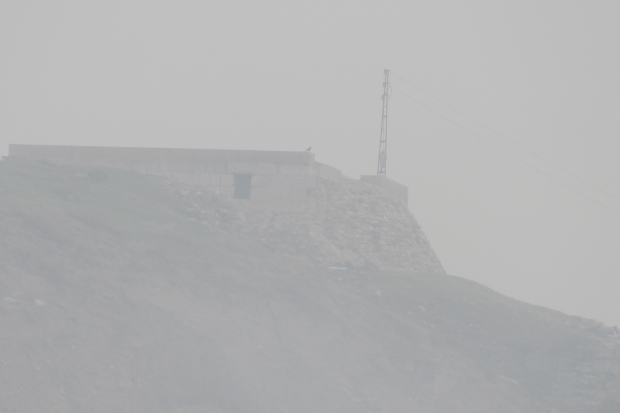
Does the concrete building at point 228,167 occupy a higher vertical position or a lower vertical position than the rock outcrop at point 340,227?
higher

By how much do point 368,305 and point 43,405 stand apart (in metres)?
10.1

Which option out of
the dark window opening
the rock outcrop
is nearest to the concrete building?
the dark window opening

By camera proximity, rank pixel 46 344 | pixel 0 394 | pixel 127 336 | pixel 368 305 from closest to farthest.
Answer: pixel 0 394
pixel 46 344
pixel 127 336
pixel 368 305

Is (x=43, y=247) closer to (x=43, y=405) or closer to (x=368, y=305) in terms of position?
(x=43, y=405)

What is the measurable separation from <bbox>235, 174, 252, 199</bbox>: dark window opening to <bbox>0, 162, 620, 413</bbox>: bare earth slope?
1732 mm

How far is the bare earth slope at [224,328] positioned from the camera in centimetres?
1491

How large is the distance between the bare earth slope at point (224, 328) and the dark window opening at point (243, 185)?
5.68ft

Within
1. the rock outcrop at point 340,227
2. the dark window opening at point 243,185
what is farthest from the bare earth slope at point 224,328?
the dark window opening at point 243,185

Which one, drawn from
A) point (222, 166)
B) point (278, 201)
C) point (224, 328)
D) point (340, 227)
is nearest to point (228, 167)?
point (222, 166)

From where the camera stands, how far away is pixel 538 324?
76.2ft

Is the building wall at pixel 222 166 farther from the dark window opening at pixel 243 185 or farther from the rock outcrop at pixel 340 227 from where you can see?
the rock outcrop at pixel 340 227

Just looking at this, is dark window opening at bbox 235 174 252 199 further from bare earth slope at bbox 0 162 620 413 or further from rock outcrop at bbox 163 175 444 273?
bare earth slope at bbox 0 162 620 413

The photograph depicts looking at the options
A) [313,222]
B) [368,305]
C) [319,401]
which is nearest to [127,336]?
[319,401]

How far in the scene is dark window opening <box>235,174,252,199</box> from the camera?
81.6 ft
